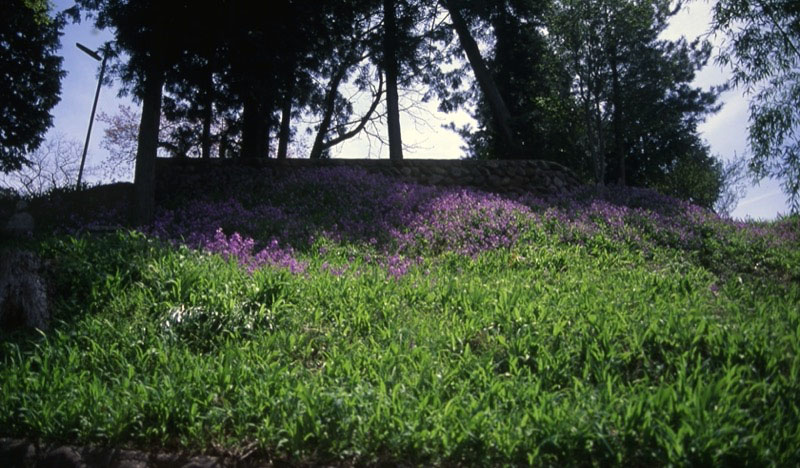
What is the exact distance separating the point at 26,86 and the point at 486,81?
649 inches

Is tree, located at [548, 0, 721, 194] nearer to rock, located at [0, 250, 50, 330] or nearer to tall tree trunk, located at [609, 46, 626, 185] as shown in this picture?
tall tree trunk, located at [609, 46, 626, 185]

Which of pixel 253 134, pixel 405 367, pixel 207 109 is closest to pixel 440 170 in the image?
pixel 253 134

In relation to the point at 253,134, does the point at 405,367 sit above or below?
below

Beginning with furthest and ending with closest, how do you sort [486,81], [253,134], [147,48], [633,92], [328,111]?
1. [633,92]
2. [328,111]
3. [486,81]
4. [253,134]
5. [147,48]

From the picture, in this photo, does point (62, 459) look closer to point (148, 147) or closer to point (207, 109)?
point (148, 147)

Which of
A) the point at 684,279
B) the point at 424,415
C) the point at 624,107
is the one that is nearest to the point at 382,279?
the point at 424,415

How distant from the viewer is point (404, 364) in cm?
383

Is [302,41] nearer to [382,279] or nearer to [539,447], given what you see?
[382,279]

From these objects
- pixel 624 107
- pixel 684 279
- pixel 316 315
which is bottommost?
pixel 316 315

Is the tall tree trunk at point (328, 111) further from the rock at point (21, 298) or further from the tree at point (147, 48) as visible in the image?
the rock at point (21, 298)

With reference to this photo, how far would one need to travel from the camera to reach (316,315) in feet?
15.5

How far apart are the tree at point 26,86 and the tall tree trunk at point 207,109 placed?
8.42 meters

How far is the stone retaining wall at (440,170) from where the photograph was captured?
481 inches

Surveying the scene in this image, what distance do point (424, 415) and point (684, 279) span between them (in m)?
3.75
